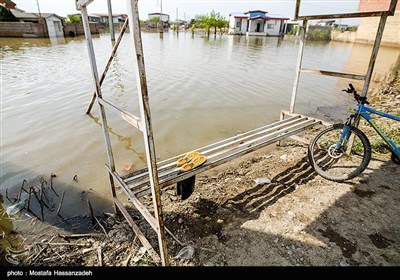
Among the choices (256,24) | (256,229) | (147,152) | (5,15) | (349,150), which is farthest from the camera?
(256,24)

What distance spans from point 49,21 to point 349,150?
117 feet

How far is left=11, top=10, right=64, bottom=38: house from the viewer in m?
28.1

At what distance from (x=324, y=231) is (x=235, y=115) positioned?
473cm

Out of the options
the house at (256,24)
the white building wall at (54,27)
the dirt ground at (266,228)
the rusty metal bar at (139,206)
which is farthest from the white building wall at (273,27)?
the rusty metal bar at (139,206)

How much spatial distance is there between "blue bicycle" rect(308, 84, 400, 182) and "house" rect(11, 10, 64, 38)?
111 feet

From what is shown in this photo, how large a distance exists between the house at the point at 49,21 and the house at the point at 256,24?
28.0 m

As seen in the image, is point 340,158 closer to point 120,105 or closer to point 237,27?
point 120,105

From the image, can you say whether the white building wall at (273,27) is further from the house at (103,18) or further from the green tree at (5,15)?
the green tree at (5,15)

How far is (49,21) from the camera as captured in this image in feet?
93.6

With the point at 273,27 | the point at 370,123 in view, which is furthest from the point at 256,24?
the point at 370,123

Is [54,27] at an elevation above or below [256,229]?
above

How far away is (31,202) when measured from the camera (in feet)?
11.2
